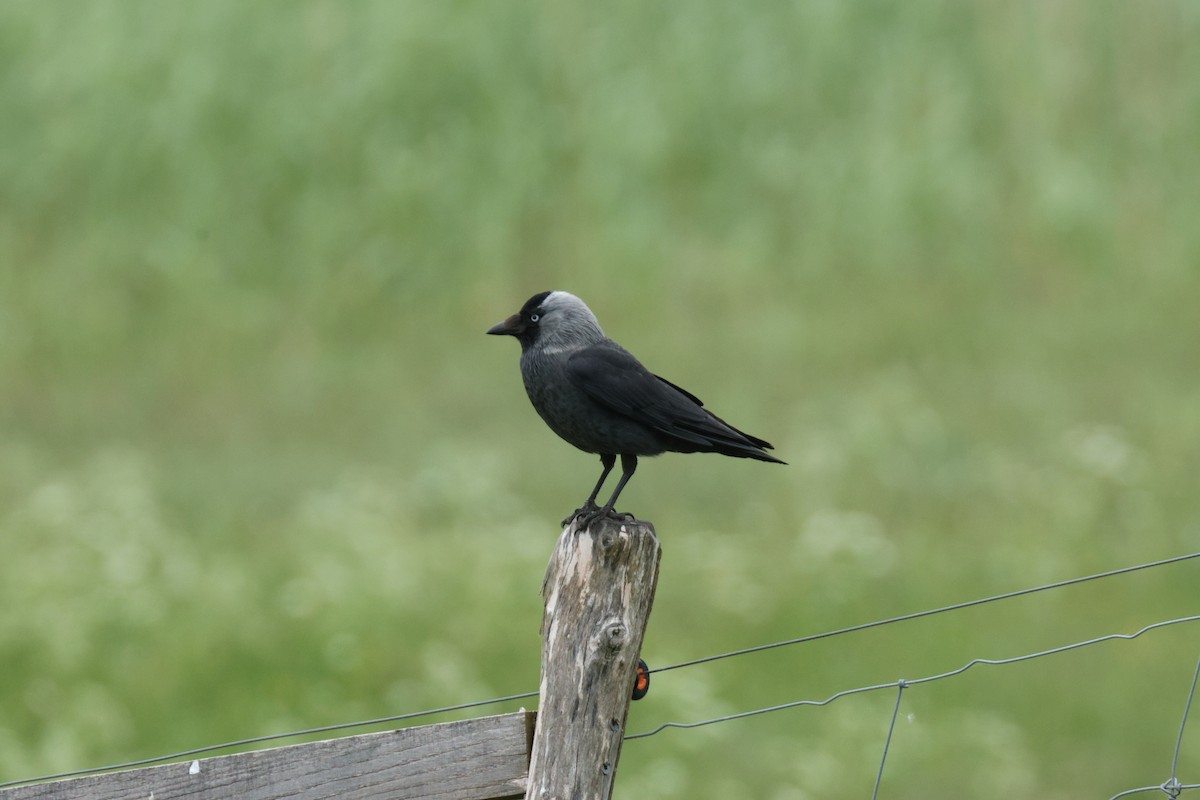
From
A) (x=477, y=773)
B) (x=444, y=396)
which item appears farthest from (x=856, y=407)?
(x=477, y=773)

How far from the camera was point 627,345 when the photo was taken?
42.8 ft

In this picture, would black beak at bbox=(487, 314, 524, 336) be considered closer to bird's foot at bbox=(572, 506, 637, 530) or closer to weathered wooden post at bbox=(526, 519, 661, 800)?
bird's foot at bbox=(572, 506, 637, 530)

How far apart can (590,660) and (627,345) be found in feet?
32.9

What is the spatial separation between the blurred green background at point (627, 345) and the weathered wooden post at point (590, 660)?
5913 mm

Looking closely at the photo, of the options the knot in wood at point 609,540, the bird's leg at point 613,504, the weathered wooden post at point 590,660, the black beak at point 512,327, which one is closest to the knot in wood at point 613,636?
the weathered wooden post at point 590,660

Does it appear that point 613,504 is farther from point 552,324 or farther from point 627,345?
point 627,345

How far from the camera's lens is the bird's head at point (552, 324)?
4.36 metres

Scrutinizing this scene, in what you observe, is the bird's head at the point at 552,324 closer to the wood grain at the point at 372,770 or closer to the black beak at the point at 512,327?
the black beak at the point at 512,327

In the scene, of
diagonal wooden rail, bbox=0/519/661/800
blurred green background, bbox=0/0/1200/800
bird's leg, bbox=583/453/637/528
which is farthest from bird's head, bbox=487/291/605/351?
blurred green background, bbox=0/0/1200/800

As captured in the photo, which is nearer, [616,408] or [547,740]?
[547,740]

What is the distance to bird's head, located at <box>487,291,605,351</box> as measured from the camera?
436 centimetres

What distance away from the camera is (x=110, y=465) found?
12.1 m

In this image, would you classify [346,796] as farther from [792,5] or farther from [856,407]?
[792,5]

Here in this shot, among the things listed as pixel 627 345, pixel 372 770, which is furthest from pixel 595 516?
pixel 627 345
